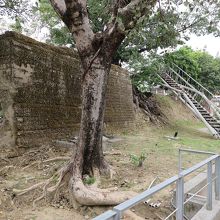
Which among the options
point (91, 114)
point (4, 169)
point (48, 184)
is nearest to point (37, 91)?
point (4, 169)

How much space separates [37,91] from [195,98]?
10023 mm

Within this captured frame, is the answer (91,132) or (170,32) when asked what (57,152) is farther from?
(170,32)

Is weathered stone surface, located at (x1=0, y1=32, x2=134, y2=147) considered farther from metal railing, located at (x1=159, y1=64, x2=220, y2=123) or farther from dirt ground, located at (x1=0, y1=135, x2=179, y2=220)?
metal railing, located at (x1=159, y1=64, x2=220, y2=123)

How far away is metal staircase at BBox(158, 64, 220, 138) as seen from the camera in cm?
1306

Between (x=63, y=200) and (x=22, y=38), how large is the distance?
4197mm

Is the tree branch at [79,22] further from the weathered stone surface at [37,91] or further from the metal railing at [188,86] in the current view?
the metal railing at [188,86]

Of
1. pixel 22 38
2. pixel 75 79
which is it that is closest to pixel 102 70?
pixel 22 38

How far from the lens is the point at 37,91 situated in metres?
7.52

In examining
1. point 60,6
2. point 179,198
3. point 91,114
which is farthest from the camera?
point 60,6

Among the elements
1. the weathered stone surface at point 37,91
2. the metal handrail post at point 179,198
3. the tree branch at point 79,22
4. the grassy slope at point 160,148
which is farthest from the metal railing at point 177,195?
the weathered stone surface at point 37,91

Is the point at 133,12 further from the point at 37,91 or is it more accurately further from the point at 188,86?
the point at 188,86

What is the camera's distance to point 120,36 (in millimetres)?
5105

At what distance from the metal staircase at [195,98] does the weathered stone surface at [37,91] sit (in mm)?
6227

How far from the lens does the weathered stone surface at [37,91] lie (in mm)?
6766
